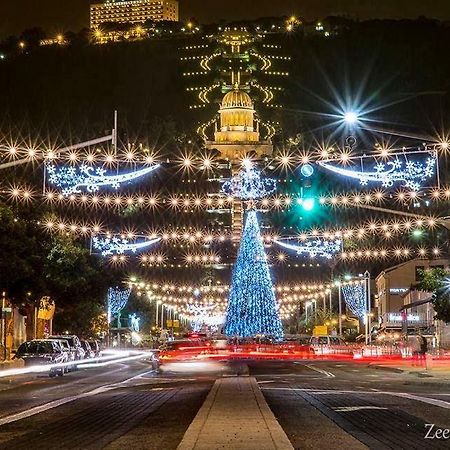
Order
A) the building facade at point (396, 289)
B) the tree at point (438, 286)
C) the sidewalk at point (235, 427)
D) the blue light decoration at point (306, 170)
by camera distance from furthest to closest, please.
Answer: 1. the building facade at point (396, 289)
2. the tree at point (438, 286)
3. the blue light decoration at point (306, 170)
4. the sidewalk at point (235, 427)

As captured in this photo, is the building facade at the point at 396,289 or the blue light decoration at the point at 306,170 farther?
the building facade at the point at 396,289

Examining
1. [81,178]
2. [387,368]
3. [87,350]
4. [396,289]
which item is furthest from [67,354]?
[396,289]

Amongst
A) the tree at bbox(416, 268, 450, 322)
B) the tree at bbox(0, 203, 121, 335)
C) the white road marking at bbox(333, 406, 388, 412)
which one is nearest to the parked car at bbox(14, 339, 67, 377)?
the tree at bbox(0, 203, 121, 335)

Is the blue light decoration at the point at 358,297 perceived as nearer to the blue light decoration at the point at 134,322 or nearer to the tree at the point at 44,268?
the tree at the point at 44,268

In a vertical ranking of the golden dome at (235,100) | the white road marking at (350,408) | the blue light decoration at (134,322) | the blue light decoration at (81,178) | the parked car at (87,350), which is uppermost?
the golden dome at (235,100)

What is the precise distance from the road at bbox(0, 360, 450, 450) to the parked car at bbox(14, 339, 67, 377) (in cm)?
525

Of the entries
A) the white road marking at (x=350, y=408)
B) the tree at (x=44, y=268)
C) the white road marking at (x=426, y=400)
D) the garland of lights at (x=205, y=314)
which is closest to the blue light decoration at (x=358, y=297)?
the tree at (x=44, y=268)

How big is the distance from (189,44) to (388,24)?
43.0m

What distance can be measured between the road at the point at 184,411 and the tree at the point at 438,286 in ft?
25.6

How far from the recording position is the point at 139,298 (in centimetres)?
11838

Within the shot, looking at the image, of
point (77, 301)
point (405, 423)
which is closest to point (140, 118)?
point (77, 301)

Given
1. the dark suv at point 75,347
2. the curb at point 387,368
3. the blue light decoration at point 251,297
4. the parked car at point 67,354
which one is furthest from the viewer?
the blue light decoration at point 251,297

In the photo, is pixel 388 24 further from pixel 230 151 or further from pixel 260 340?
pixel 260 340

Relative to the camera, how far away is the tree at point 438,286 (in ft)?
141
